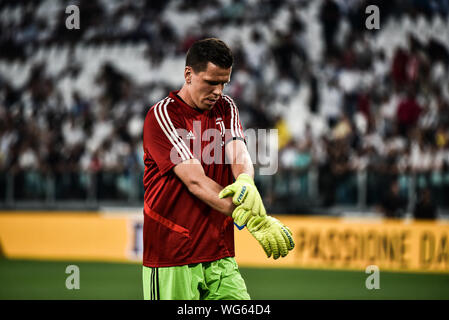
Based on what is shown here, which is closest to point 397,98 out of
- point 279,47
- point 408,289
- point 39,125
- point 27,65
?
point 279,47

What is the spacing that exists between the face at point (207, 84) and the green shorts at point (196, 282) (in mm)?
950

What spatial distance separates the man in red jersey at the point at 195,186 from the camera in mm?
3900

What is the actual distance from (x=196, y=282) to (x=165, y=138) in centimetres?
86

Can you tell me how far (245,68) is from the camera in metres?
16.5

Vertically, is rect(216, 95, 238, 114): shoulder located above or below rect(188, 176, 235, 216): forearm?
above

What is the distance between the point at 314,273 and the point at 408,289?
2.08 meters

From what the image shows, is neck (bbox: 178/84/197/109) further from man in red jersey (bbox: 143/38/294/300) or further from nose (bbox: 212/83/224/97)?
nose (bbox: 212/83/224/97)

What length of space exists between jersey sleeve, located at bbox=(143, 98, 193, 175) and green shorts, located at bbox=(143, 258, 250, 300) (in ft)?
1.95

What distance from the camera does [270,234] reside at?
3.82 m

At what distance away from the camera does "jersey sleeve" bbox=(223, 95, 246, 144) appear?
13.7ft
